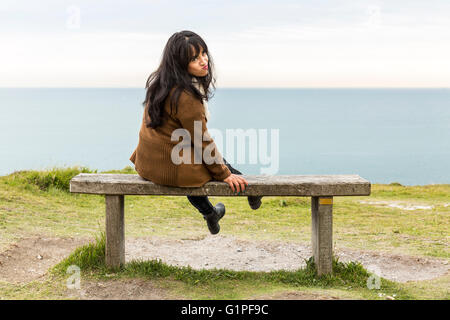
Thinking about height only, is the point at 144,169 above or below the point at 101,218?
above

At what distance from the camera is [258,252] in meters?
6.61

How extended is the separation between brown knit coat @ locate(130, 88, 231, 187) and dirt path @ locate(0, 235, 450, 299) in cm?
104

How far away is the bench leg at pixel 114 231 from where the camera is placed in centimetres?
502

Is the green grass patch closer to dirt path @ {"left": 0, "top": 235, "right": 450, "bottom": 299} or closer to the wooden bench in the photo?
the wooden bench

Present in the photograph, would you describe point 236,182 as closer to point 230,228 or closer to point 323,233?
point 323,233

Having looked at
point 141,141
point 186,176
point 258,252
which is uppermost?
point 141,141

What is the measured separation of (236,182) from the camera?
15.5ft

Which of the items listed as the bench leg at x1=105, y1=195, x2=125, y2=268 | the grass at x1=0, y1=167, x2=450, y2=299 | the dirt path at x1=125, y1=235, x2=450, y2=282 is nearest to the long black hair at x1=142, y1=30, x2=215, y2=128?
the bench leg at x1=105, y1=195, x2=125, y2=268

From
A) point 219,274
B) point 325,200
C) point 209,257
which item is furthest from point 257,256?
point 325,200

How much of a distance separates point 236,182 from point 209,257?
199cm

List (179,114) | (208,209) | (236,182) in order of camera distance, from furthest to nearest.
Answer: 1. (208,209)
2. (236,182)
3. (179,114)
